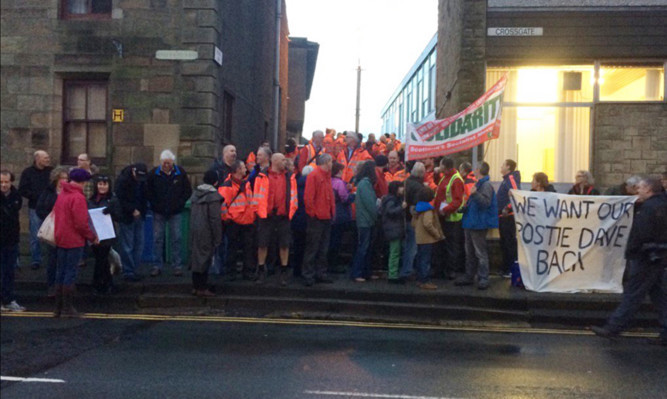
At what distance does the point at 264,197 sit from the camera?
34.6 feet

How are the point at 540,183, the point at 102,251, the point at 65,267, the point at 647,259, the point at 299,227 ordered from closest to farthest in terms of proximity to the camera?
the point at 647,259, the point at 65,267, the point at 102,251, the point at 299,227, the point at 540,183

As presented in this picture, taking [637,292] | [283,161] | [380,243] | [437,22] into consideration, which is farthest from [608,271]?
[437,22]

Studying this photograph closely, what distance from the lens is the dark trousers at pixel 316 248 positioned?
10.6 m

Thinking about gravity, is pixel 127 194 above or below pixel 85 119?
below

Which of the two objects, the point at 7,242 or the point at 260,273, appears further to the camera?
the point at 260,273

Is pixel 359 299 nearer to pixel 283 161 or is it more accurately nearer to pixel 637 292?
pixel 283 161

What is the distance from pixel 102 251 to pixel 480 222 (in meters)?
5.76

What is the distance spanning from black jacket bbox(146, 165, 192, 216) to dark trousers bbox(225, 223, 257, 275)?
96 centimetres

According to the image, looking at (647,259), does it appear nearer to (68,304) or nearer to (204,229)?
(204,229)

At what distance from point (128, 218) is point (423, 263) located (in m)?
4.71

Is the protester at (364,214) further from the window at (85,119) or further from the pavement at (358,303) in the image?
the window at (85,119)

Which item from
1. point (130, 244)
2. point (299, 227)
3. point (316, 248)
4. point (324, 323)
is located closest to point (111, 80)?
point (130, 244)

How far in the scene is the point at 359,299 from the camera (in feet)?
33.1

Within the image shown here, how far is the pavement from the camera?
31.2 ft
